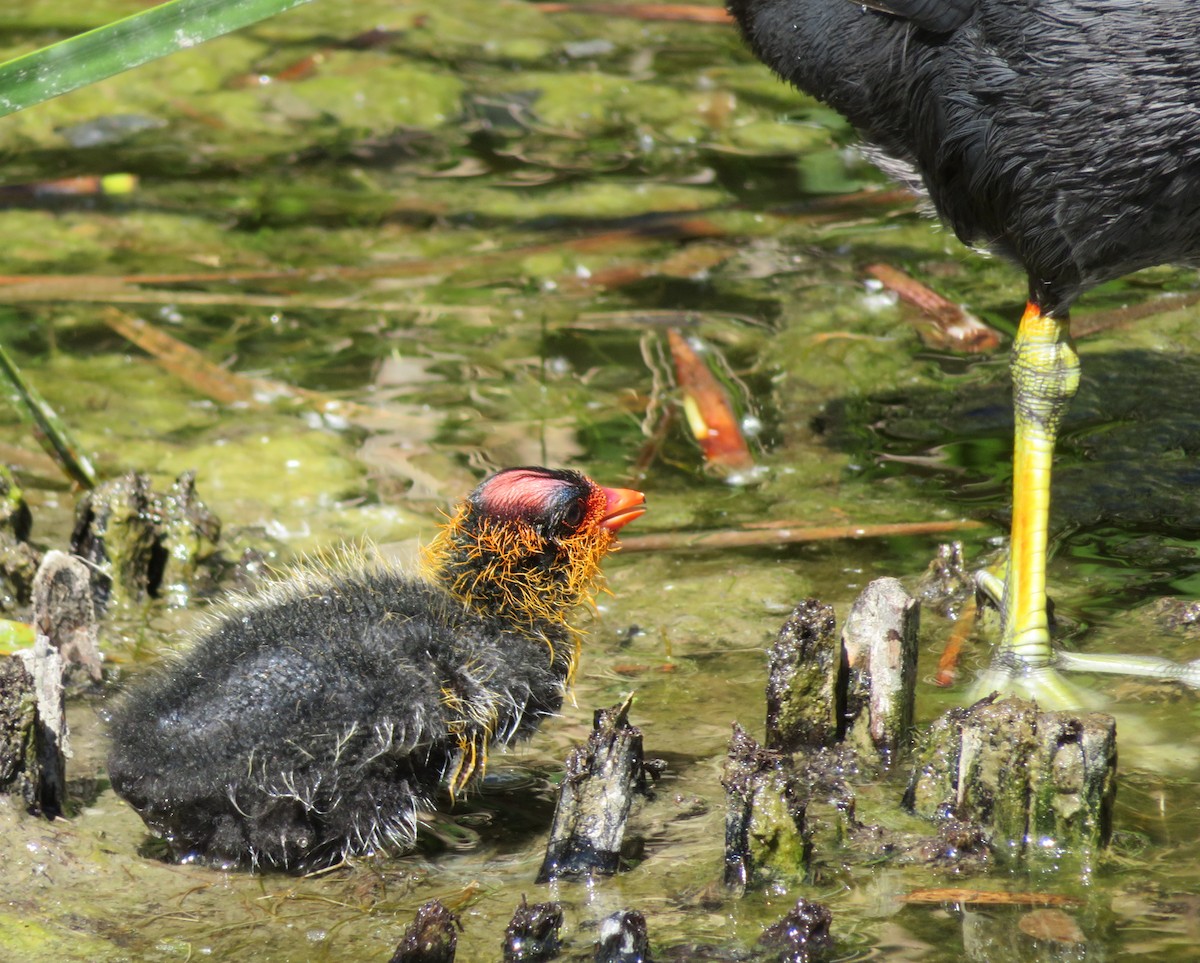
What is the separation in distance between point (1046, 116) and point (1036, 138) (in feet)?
0.16

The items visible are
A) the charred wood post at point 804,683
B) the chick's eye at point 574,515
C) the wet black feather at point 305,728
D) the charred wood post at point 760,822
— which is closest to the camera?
the charred wood post at point 760,822

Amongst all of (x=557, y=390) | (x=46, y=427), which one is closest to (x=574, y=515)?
(x=46, y=427)

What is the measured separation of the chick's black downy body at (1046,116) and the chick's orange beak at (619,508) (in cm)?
101

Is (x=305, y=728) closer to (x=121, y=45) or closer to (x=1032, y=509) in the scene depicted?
(x=121, y=45)

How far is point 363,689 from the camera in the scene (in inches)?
109

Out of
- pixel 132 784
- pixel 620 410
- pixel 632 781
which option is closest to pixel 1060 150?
pixel 632 781

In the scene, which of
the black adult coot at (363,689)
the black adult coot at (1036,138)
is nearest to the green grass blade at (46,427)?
the black adult coot at (363,689)

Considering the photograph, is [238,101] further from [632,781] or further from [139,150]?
[632,781]

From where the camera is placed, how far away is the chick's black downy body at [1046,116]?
2996 millimetres

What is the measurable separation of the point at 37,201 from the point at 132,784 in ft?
13.6

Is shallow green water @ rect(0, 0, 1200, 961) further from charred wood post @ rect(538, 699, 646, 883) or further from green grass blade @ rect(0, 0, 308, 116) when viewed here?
green grass blade @ rect(0, 0, 308, 116)

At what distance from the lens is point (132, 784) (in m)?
2.65

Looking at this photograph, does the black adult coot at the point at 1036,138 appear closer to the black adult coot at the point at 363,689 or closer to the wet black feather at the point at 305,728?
the black adult coot at the point at 363,689

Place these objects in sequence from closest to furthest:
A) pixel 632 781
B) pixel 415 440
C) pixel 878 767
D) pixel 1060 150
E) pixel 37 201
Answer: pixel 632 781, pixel 878 767, pixel 1060 150, pixel 415 440, pixel 37 201
